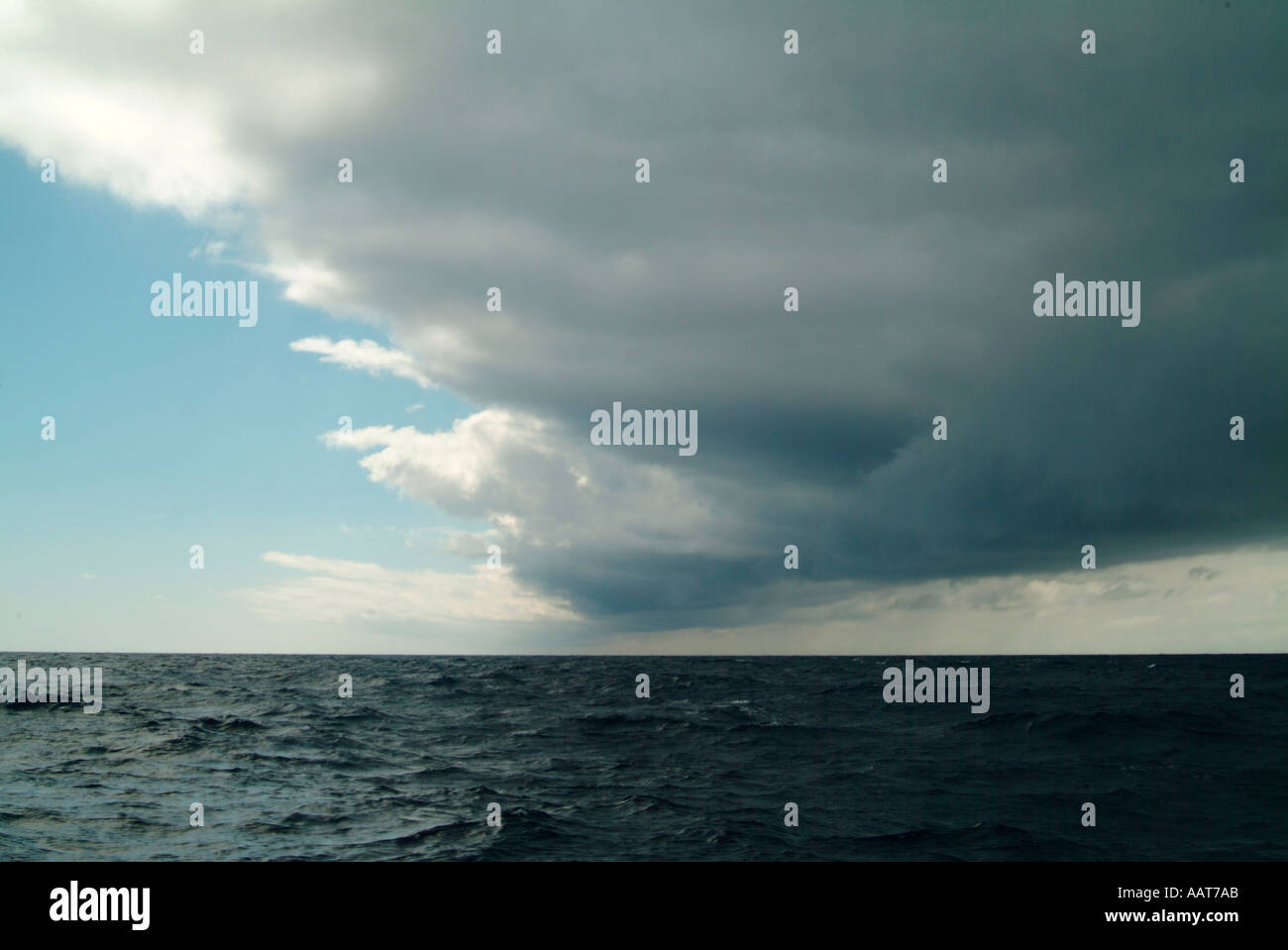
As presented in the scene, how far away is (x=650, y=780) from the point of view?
86.4ft

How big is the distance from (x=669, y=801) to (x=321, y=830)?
9.70 meters

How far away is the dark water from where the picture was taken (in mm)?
18828

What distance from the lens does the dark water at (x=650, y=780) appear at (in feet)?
61.8

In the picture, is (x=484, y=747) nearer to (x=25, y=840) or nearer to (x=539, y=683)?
(x=25, y=840)
